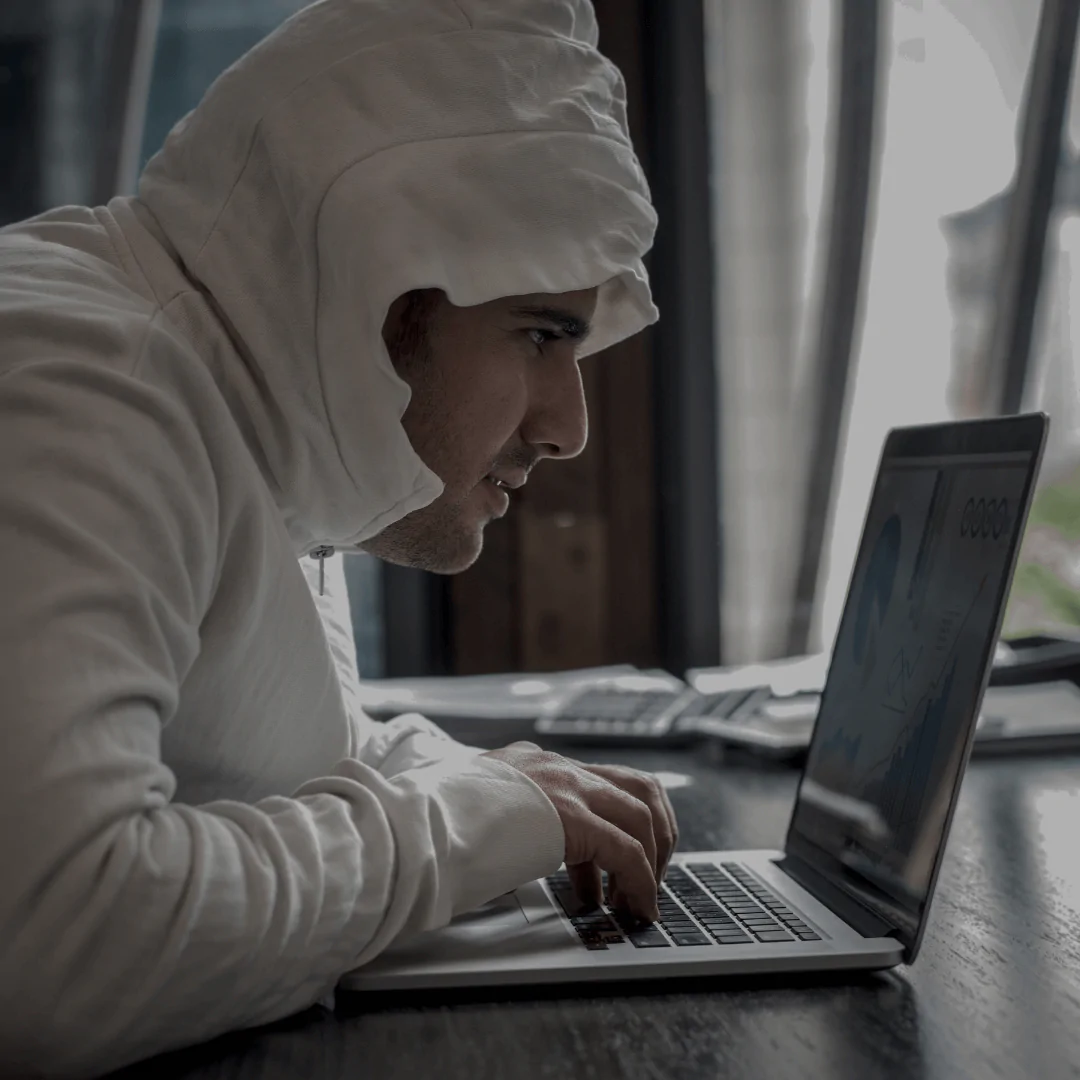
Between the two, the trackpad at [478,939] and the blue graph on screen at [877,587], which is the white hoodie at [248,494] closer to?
the trackpad at [478,939]

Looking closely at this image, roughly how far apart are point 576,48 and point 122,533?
61 centimetres

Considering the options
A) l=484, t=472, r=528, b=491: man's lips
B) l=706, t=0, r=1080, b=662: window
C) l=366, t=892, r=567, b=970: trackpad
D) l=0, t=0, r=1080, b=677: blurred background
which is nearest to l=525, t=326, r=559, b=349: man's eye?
l=484, t=472, r=528, b=491: man's lips

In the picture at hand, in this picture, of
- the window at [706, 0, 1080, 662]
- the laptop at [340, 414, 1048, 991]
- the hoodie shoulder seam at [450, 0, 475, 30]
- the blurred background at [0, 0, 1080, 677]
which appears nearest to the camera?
the laptop at [340, 414, 1048, 991]

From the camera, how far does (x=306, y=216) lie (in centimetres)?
105

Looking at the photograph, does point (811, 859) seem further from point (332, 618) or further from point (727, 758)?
point (727, 758)

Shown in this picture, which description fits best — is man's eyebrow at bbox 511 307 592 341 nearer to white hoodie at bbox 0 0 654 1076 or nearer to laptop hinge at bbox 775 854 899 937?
white hoodie at bbox 0 0 654 1076

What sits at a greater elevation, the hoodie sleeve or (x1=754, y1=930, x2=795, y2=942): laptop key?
the hoodie sleeve

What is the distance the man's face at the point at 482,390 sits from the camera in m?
1.17

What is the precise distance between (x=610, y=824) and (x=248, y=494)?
34 centimetres

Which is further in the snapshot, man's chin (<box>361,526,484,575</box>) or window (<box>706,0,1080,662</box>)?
window (<box>706,0,1080,662</box>)

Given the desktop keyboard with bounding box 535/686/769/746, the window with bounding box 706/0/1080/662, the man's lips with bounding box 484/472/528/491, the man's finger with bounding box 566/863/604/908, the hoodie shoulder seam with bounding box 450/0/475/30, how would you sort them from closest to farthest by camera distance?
the man's finger with bounding box 566/863/604/908
the hoodie shoulder seam with bounding box 450/0/475/30
the man's lips with bounding box 484/472/528/491
the desktop keyboard with bounding box 535/686/769/746
the window with bounding box 706/0/1080/662

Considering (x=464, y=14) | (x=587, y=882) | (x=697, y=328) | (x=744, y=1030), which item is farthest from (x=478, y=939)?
(x=697, y=328)

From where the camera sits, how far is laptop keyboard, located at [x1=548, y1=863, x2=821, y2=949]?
3.04 ft

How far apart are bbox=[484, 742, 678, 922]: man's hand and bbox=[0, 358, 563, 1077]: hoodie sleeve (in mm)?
86
